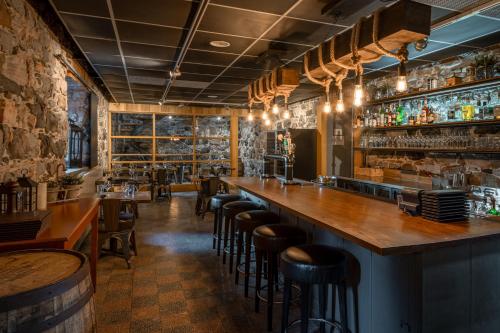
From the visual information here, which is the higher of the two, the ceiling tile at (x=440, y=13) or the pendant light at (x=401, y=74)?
the ceiling tile at (x=440, y=13)

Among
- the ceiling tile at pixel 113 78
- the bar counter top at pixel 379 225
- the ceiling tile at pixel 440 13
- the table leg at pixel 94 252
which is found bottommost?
the table leg at pixel 94 252

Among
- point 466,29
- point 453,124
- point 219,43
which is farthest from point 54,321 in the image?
point 453,124

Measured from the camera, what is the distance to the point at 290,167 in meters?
3.72

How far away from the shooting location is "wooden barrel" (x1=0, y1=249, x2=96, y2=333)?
1.12m

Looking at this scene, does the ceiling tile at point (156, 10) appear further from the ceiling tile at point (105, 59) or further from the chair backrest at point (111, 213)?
the chair backrest at point (111, 213)

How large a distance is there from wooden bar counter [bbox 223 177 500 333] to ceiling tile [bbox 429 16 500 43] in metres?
2.20

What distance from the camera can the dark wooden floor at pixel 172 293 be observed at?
248cm

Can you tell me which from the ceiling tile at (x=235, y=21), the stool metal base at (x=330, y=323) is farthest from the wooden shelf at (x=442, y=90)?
the stool metal base at (x=330, y=323)

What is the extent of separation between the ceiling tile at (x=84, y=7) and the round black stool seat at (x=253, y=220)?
2.26 metres

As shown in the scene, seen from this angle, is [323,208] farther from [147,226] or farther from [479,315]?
[147,226]

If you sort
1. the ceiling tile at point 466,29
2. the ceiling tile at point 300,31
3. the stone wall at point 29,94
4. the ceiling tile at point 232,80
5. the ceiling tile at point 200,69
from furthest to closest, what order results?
1. the ceiling tile at point 232,80
2. the ceiling tile at point 200,69
3. the ceiling tile at point 300,31
4. the ceiling tile at point 466,29
5. the stone wall at point 29,94

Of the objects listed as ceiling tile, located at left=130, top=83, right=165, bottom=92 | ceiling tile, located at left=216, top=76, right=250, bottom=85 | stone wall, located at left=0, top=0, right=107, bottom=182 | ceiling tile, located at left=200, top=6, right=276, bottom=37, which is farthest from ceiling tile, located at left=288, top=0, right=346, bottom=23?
ceiling tile, located at left=130, top=83, right=165, bottom=92

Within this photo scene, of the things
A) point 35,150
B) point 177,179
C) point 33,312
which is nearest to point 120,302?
point 35,150

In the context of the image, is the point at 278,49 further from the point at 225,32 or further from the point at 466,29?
the point at 466,29
